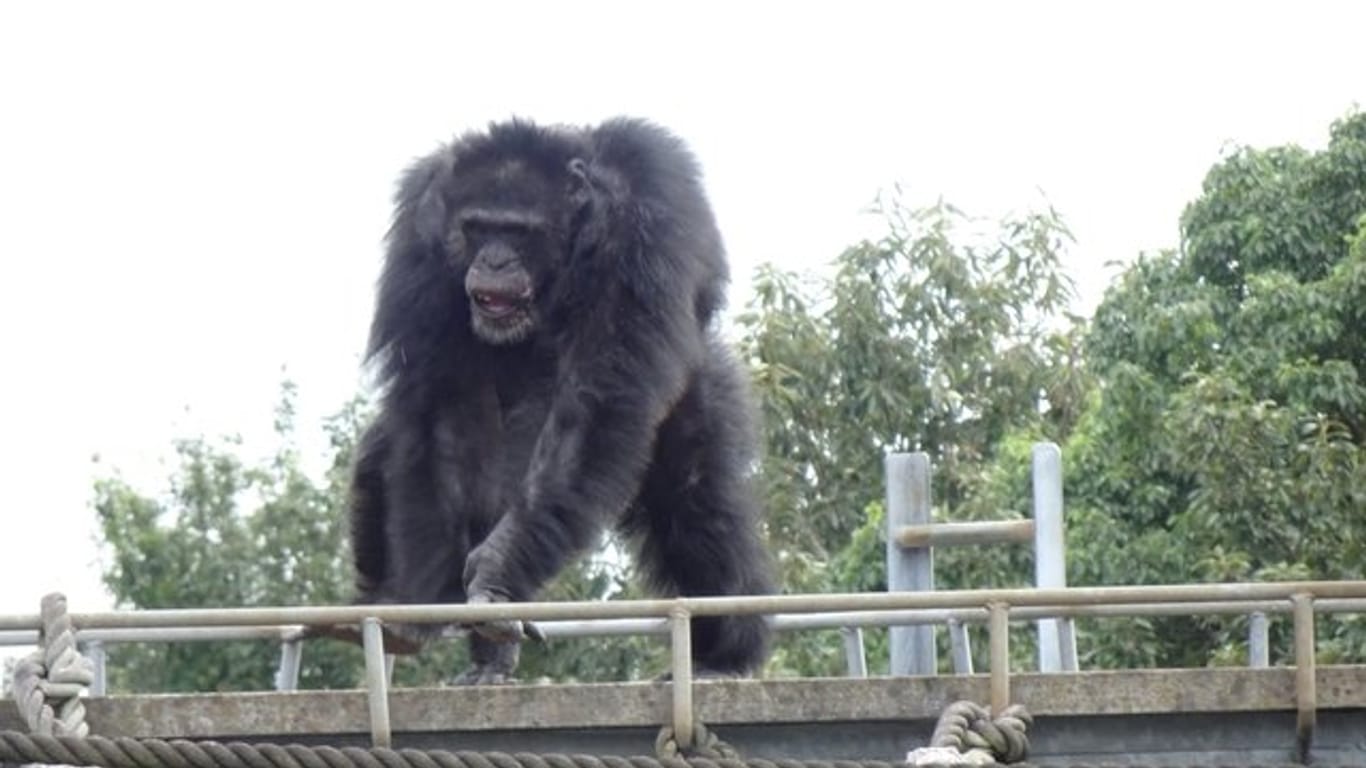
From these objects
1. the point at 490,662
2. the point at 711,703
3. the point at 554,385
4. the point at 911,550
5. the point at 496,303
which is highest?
the point at 496,303

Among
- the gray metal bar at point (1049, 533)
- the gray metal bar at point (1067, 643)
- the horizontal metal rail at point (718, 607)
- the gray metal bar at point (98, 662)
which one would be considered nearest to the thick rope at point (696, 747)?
the horizontal metal rail at point (718, 607)

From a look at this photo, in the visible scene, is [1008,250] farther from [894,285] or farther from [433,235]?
[433,235]

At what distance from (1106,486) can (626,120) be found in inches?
428

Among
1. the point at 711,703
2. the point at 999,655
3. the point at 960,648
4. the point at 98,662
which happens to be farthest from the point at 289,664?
the point at 999,655

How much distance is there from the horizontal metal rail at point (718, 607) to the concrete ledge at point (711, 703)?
0.84ft

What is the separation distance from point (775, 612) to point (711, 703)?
0.44 m

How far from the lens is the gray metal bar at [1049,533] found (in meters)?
12.1

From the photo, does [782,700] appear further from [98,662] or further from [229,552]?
[229,552]

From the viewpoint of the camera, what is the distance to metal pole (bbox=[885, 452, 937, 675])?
12109 mm

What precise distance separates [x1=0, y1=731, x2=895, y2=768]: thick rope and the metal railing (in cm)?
41

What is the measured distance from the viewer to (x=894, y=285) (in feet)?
92.7

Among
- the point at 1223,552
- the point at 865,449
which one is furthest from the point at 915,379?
the point at 1223,552

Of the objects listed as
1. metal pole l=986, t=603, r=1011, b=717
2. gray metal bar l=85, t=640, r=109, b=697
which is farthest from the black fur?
metal pole l=986, t=603, r=1011, b=717

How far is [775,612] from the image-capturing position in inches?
340
